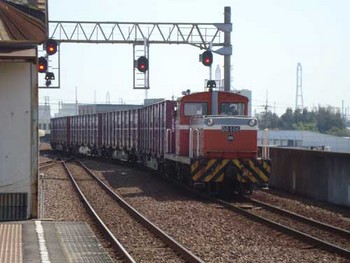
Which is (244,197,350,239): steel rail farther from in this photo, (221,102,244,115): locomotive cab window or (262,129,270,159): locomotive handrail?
(221,102,244,115): locomotive cab window

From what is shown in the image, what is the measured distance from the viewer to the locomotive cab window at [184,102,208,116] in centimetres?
2117

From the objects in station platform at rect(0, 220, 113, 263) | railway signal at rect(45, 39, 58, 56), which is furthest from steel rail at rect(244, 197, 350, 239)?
railway signal at rect(45, 39, 58, 56)

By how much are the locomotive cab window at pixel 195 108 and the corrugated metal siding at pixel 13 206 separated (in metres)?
8.93

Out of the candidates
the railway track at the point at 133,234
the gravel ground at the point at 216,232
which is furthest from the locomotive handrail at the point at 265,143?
the railway track at the point at 133,234

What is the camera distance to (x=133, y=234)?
1317 centimetres

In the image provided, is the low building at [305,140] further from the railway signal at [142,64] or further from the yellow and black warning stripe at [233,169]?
the yellow and black warning stripe at [233,169]

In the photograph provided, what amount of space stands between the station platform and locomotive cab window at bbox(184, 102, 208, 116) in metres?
8.56

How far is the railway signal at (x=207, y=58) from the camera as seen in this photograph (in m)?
27.8

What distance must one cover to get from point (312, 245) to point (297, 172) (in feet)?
32.7

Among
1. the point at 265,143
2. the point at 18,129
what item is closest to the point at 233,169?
the point at 265,143

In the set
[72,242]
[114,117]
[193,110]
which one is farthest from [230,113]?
[114,117]

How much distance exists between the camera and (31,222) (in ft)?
42.3

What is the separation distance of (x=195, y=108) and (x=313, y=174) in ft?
13.7

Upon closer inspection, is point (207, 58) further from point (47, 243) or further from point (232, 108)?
point (47, 243)
